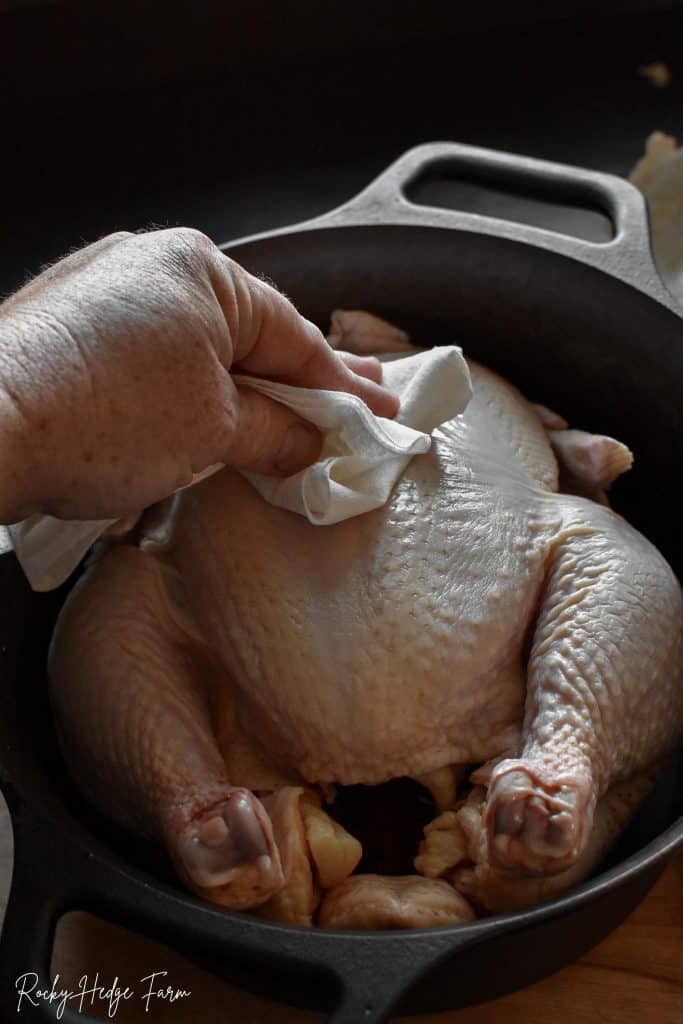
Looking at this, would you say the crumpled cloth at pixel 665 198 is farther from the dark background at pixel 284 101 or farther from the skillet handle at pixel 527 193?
the skillet handle at pixel 527 193

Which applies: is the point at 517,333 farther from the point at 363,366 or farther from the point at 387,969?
the point at 387,969

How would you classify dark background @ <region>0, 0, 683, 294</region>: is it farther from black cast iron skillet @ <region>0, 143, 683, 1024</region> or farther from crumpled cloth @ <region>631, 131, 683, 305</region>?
black cast iron skillet @ <region>0, 143, 683, 1024</region>

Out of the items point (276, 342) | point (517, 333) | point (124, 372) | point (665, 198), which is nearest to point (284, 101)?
point (665, 198)

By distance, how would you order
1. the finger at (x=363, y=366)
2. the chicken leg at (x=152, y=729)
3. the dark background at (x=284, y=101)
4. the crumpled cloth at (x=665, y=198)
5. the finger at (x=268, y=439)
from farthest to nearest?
the dark background at (x=284, y=101)
the crumpled cloth at (x=665, y=198)
the finger at (x=363, y=366)
the finger at (x=268, y=439)
the chicken leg at (x=152, y=729)

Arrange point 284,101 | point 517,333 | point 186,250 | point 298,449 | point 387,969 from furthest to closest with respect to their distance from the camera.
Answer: point 284,101 < point 517,333 < point 298,449 < point 186,250 < point 387,969

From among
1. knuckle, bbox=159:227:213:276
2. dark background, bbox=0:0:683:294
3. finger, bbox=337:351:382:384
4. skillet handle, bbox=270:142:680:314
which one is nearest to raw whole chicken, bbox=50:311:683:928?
finger, bbox=337:351:382:384

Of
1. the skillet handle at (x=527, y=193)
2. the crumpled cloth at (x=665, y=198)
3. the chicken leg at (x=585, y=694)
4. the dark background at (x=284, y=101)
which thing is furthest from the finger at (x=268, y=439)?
the dark background at (x=284, y=101)
